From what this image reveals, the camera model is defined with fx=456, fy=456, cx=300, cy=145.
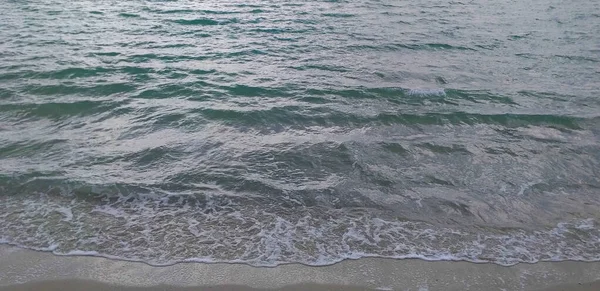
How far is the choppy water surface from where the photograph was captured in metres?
5.64

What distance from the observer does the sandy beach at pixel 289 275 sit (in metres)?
4.73

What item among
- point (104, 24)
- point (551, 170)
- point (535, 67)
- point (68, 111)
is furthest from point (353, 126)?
point (104, 24)

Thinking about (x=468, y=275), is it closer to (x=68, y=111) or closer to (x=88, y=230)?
(x=88, y=230)

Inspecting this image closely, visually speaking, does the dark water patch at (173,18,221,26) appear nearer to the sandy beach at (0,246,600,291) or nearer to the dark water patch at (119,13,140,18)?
the dark water patch at (119,13,140,18)

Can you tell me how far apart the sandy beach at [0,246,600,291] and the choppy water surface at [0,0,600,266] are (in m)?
0.20

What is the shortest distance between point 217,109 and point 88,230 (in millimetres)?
4479

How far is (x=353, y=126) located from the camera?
29.3 ft

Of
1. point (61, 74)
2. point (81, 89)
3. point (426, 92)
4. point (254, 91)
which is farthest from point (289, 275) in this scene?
point (61, 74)

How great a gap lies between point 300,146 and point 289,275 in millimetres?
3424

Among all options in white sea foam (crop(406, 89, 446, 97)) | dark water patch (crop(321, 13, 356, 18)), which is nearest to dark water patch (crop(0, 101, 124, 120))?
white sea foam (crop(406, 89, 446, 97))

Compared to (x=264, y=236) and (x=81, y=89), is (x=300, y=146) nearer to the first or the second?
(x=264, y=236)

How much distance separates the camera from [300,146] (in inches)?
318

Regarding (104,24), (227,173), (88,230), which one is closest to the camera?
(88,230)

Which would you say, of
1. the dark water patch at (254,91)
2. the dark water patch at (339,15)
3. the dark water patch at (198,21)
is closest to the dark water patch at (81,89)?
the dark water patch at (254,91)
